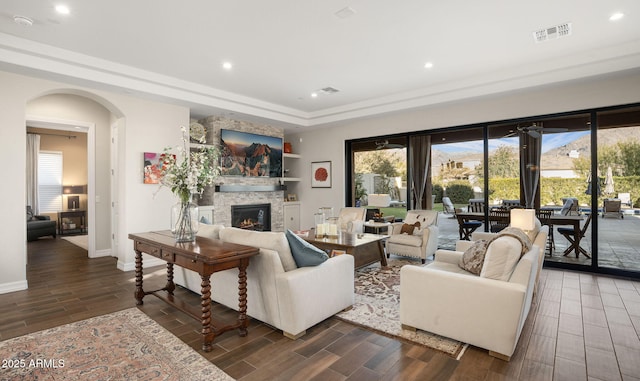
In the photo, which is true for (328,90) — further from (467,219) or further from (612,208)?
(612,208)

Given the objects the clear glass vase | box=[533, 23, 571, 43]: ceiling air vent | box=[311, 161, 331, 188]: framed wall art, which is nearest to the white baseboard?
the clear glass vase

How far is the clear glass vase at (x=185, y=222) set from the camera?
3.23 metres

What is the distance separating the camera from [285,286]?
2697mm

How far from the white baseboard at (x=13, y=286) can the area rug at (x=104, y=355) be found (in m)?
1.84

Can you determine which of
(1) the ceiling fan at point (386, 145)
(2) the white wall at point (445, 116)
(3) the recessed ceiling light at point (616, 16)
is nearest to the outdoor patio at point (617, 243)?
(2) the white wall at point (445, 116)

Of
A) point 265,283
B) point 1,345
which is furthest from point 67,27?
point 265,283

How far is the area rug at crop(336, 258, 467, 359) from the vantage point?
2.69 meters

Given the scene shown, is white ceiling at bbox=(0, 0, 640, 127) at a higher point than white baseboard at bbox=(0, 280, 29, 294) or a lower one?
higher

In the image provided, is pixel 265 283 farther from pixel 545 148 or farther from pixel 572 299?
pixel 545 148

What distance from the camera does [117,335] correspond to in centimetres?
287

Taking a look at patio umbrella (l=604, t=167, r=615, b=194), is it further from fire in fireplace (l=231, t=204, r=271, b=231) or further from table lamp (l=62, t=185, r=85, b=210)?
table lamp (l=62, t=185, r=85, b=210)

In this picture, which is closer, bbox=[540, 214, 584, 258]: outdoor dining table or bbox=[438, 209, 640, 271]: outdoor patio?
bbox=[438, 209, 640, 271]: outdoor patio

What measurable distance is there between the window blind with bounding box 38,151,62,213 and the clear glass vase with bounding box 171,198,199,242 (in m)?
8.50

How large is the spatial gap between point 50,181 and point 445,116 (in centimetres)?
1071
